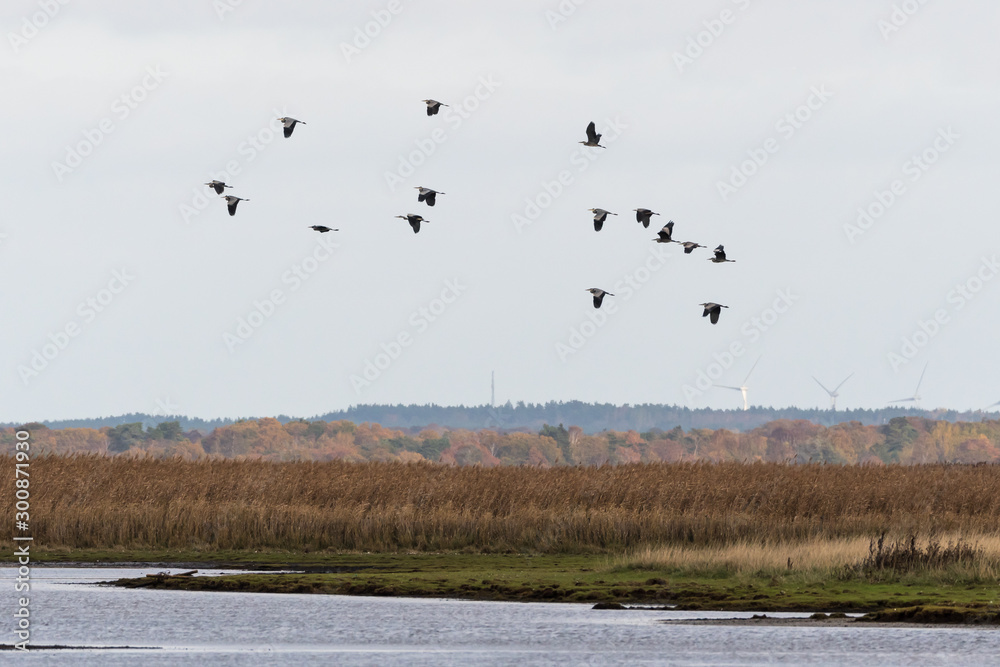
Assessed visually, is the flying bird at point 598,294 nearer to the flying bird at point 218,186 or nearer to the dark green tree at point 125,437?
the flying bird at point 218,186

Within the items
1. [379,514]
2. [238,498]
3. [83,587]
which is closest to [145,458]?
[238,498]

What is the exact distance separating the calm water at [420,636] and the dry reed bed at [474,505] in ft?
38.4

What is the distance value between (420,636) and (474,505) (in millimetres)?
19992

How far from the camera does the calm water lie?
20891mm

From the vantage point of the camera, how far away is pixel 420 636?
921 inches

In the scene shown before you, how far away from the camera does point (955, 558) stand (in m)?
30.1

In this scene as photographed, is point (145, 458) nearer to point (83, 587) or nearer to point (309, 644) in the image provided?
point (83, 587)

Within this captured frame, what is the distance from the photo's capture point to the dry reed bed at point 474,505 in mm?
40156

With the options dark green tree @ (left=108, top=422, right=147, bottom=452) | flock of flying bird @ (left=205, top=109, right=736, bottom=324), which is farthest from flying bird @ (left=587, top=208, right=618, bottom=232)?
dark green tree @ (left=108, top=422, right=147, bottom=452)

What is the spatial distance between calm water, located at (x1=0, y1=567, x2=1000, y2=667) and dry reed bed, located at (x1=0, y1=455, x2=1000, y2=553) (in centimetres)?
1170

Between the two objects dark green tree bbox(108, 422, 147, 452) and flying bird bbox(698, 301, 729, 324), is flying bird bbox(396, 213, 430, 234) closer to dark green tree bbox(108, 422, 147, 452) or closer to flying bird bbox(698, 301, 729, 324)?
flying bird bbox(698, 301, 729, 324)

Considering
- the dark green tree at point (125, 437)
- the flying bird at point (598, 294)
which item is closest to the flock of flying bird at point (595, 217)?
the flying bird at point (598, 294)

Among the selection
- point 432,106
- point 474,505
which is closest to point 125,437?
point 474,505

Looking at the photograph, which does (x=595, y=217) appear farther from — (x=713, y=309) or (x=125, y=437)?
(x=125, y=437)
